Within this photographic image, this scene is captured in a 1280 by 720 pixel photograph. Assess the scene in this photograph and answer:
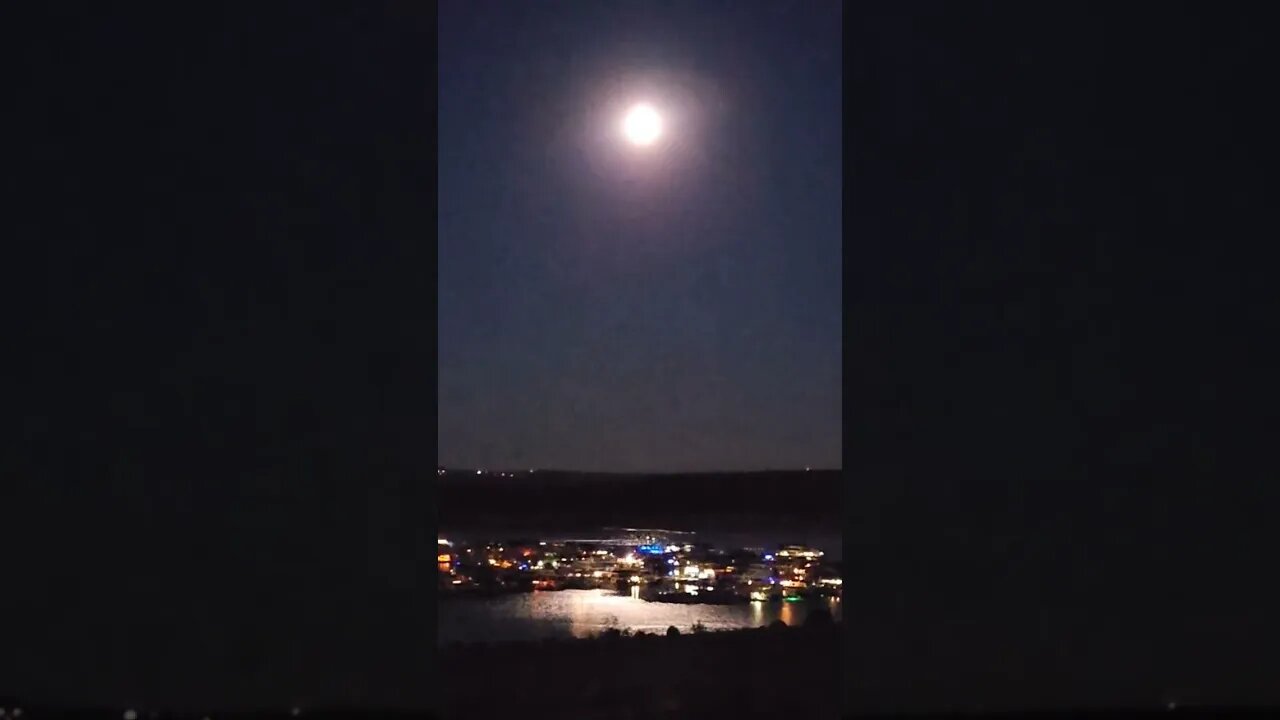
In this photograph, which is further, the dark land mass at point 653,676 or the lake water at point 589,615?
the lake water at point 589,615

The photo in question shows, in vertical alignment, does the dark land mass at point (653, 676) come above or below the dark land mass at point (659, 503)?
below

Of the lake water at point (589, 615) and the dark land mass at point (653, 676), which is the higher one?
the lake water at point (589, 615)
